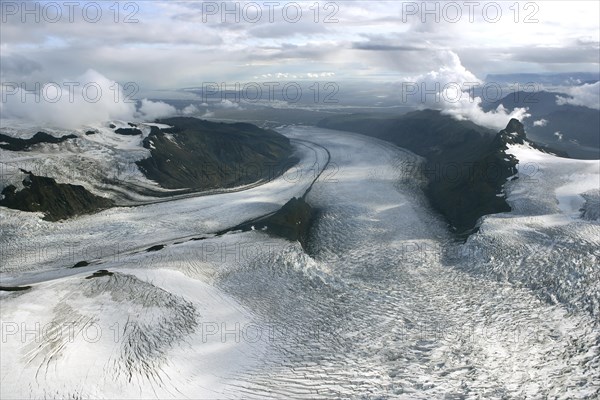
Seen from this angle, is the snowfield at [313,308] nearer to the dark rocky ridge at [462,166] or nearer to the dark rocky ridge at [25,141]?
the dark rocky ridge at [462,166]

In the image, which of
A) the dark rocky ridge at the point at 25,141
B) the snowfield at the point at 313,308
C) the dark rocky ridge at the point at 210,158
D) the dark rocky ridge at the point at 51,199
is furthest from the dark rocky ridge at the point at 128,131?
the snowfield at the point at 313,308

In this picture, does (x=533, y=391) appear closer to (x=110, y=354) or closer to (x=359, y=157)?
(x=110, y=354)

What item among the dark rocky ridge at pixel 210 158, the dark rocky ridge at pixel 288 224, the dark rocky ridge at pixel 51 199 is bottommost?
the dark rocky ridge at pixel 288 224

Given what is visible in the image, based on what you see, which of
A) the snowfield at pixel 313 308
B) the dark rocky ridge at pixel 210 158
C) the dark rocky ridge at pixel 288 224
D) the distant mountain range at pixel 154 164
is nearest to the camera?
the snowfield at pixel 313 308

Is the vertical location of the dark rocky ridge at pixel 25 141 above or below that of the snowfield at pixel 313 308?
above

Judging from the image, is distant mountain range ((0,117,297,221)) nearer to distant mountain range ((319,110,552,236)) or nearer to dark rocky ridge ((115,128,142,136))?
dark rocky ridge ((115,128,142,136))

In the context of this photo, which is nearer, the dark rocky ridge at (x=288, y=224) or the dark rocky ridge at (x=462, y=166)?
the dark rocky ridge at (x=288, y=224)

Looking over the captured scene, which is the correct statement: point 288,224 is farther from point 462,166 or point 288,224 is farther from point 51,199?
point 462,166
